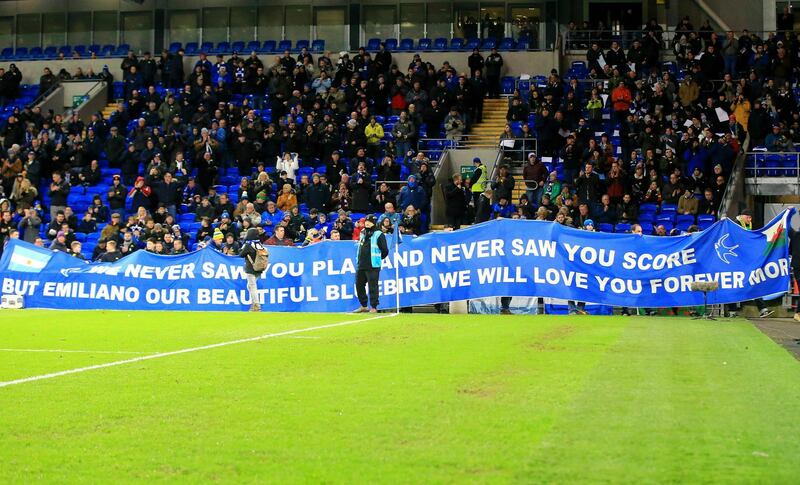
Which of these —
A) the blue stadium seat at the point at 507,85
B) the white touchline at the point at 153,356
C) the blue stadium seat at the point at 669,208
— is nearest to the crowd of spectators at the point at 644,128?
the blue stadium seat at the point at 669,208

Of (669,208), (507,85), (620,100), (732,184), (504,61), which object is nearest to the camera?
(669,208)

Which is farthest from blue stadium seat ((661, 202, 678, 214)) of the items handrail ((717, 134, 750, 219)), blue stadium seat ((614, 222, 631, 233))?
blue stadium seat ((614, 222, 631, 233))

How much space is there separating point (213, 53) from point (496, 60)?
1326cm

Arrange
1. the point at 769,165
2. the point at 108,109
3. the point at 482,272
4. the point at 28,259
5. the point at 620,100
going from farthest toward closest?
the point at 108,109 → the point at 620,100 → the point at 769,165 → the point at 28,259 → the point at 482,272

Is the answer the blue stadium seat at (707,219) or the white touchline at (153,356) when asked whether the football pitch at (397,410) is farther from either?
the blue stadium seat at (707,219)

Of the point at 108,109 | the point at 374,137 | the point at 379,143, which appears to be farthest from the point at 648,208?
the point at 108,109

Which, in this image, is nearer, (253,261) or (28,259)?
(253,261)

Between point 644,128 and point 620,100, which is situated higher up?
point 620,100

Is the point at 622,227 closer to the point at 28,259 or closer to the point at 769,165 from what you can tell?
the point at 769,165

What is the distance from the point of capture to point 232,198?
33.7 metres

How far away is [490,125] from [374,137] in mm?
4563

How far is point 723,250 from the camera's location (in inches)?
876

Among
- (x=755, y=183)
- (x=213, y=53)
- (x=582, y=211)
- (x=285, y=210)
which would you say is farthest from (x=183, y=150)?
(x=755, y=183)

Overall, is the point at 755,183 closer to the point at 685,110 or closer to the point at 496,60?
the point at 685,110
